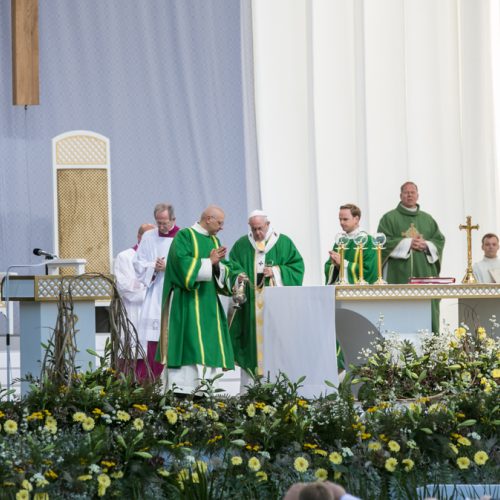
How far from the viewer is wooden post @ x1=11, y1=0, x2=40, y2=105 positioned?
472 inches

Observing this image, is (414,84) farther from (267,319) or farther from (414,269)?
(267,319)

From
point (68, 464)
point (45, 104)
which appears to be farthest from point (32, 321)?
point (45, 104)

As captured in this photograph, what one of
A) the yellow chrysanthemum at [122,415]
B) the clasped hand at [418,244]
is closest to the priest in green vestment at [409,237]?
the clasped hand at [418,244]

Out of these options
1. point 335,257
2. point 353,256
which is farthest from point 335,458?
point 353,256

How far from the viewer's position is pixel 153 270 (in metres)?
9.37

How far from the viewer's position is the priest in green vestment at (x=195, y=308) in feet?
26.9

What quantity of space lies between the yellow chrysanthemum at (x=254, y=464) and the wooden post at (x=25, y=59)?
26.4ft

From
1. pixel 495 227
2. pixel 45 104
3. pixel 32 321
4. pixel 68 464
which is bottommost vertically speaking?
pixel 68 464

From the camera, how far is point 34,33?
481 inches

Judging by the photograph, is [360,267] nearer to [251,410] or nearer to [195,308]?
[195,308]

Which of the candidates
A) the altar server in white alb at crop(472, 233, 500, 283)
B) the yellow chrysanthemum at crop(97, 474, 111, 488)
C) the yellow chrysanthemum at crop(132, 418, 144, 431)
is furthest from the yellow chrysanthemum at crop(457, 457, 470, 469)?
A: the altar server in white alb at crop(472, 233, 500, 283)

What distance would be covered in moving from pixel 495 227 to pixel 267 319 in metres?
6.23

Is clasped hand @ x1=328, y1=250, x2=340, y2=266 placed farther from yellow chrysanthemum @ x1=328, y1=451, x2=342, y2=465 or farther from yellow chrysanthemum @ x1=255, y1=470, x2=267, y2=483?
yellow chrysanthemum @ x1=255, y1=470, x2=267, y2=483

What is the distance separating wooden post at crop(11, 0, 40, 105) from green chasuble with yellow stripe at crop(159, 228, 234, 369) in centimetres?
426
